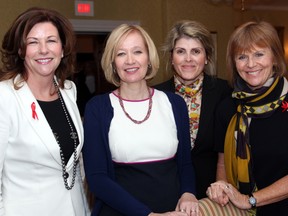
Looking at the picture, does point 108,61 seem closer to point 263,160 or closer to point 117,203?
point 117,203

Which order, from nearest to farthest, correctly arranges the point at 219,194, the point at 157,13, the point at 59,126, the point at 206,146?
the point at 219,194, the point at 59,126, the point at 206,146, the point at 157,13

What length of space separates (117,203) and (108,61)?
0.74m

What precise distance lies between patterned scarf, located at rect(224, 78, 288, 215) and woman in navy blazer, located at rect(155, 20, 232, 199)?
0.24m

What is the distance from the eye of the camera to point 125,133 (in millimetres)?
1837

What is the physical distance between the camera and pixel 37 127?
1.76 metres

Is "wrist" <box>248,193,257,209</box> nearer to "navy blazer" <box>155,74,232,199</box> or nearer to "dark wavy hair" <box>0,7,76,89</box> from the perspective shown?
"navy blazer" <box>155,74,232,199</box>

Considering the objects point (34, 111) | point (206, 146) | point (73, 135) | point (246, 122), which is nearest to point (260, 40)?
point (246, 122)

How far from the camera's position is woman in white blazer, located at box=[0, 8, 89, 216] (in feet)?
5.67

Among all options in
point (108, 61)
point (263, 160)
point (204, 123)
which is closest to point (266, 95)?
point (263, 160)

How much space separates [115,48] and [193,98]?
69 cm

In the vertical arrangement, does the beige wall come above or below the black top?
above

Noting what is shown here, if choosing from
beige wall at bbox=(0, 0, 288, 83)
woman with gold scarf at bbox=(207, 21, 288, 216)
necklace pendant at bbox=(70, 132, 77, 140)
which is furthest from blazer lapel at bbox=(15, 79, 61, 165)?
beige wall at bbox=(0, 0, 288, 83)

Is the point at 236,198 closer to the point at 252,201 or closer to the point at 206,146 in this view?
the point at 252,201

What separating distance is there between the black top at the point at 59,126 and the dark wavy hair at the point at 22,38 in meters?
0.18
